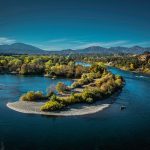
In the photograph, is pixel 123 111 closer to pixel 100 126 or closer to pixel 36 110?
pixel 100 126

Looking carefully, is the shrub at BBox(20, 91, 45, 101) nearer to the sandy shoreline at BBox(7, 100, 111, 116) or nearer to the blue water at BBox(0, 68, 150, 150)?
the sandy shoreline at BBox(7, 100, 111, 116)

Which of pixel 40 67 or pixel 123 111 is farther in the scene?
pixel 40 67

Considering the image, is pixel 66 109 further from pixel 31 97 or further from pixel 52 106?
pixel 31 97

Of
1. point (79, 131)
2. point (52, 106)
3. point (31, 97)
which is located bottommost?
point (79, 131)

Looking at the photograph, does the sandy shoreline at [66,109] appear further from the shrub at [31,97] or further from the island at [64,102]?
the shrub at [31,97]

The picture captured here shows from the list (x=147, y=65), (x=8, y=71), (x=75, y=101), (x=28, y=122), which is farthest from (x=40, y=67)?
(x=28, y=122)

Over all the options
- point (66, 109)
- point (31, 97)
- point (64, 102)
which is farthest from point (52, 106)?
point (31, 97)

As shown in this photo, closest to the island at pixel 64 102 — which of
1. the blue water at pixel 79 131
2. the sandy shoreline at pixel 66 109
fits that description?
the sandy shoreline at pixel 66 109

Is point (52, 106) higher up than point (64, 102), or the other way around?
point (64, 102)

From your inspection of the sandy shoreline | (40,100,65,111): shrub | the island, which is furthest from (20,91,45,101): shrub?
(40,100,65,111): shrub
